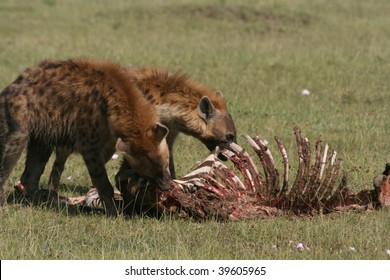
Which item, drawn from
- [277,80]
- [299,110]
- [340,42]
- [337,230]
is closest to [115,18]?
[340,42]

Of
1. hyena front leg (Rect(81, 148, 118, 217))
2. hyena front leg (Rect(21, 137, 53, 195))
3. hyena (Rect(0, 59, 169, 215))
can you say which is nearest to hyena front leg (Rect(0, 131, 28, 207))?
hyena (Rect(0, 59, 169, 215))

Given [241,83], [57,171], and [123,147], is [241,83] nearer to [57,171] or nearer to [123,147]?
[57,171]

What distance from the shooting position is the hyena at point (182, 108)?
729cm

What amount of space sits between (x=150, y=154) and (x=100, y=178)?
1.83 feet

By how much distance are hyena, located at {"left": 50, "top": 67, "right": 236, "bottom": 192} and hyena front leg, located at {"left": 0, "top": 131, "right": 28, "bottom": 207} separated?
1.39 ft

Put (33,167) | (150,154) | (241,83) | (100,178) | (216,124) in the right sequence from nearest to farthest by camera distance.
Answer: (150,154)
(100,178)
(33,167)
(216,124)
(241,83)

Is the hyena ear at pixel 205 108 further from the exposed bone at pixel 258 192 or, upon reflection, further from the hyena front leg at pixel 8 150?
the hyena front leg at pixel 8 150

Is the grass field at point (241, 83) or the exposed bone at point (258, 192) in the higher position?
the exposed bone at point (258, 192)

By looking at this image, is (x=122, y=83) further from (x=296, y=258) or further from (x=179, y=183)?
(x=296, y=258)

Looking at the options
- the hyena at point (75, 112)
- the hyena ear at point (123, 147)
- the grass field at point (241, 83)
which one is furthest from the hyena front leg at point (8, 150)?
the hyena ear at point (123, 147)

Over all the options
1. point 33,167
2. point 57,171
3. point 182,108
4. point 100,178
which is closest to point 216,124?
point 182,108

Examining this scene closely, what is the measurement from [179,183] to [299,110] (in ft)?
14.4

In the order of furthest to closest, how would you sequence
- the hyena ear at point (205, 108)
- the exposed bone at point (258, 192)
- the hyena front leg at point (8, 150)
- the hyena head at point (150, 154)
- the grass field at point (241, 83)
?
1. the hyena ear at point (205, 108)
2. the hyena front leg at point (8, 150)
3. the hyena head at point (150, 154)
4. the exposed bone at point (258, 192)
5. the grass field at point (241, 83)

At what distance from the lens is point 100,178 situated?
22.1 ft
